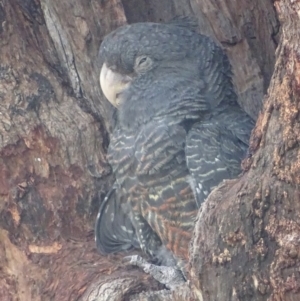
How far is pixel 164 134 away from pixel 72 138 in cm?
48

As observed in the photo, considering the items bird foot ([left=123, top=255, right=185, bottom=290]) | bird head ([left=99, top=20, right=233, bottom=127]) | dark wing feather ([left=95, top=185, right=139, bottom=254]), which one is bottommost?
bird foot ([left=123, top=255, right=185, bottom=290])

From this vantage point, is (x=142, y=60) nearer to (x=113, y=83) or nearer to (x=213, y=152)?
(x=113, y=83)

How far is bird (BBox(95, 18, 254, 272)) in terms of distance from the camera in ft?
8.97

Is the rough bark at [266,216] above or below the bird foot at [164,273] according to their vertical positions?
above

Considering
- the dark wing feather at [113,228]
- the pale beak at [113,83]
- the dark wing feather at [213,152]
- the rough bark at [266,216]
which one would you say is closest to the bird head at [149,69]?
the pale beak at [113,83]

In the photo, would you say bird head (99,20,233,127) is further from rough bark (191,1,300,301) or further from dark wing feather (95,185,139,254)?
rough bark (191,1,300,301)

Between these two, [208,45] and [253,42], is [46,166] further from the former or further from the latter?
[253,42]

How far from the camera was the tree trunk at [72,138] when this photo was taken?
2520 millimetres

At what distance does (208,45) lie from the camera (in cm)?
310

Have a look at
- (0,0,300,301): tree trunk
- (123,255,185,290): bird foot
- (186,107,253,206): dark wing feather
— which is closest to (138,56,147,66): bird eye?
(0,0,300,301): tree trunk

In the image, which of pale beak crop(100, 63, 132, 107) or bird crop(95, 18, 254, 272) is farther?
pale beak crop(100, 63, 132, 107)

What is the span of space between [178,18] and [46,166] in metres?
1.08

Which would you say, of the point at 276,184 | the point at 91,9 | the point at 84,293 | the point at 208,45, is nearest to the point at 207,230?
the point at 276,184

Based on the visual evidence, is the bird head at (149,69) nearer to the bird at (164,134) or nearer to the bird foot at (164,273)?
the bird at (164,134)
